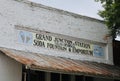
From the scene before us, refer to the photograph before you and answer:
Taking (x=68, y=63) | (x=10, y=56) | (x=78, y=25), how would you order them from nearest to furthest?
(x=10, y=56) < (x=68, y=63) < (x=78, y=25)

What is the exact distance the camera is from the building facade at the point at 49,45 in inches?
584

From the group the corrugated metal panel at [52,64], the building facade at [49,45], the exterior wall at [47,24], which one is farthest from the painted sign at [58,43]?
the corrugated metal panel at [52,64]

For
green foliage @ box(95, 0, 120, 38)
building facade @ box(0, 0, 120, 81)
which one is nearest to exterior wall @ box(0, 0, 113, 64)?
building facade @ box(0, 0, 120, 81)

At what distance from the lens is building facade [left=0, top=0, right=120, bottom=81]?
48.7ft

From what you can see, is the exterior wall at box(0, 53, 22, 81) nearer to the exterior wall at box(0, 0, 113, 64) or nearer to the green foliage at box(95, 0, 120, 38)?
the exterior wall at box(0, 0, 113, 64)

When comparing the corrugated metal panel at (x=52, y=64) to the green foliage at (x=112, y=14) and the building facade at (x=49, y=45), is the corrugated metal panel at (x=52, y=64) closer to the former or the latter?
the building facade at (x=49, y=45)

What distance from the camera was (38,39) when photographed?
16.5 meters

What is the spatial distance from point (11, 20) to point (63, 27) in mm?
3298

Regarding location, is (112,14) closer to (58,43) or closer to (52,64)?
(58,43)

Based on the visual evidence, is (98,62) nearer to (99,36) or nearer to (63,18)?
(99,36)

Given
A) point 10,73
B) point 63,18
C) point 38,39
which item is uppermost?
point 63,18

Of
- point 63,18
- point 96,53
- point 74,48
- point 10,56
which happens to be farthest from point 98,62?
point 10,56

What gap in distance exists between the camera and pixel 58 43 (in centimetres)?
1739

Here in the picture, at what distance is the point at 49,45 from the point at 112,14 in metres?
3.66
